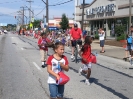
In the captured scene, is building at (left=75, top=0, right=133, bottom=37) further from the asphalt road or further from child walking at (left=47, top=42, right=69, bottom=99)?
child walking at (left=47, top=42, right=69, bottom=99)

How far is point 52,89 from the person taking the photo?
5.73 meters

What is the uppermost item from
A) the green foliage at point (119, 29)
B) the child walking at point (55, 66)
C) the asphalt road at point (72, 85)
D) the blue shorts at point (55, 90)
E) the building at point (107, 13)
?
the building at point (107, 13)

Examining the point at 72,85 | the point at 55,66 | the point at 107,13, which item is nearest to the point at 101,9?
the point at 107,13

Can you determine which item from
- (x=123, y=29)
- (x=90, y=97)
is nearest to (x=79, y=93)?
(x=90, y=97)

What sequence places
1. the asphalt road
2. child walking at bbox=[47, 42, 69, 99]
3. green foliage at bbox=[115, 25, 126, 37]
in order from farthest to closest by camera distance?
green foliage at bbox=[115, 25, 126, 37] < the asphalt road < child walking at bbox=[47, 42, 69, 99]

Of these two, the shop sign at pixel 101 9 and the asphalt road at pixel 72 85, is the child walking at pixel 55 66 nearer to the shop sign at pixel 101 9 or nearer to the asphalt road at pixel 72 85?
the asphalt road at pixel 72 85

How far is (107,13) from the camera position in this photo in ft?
137

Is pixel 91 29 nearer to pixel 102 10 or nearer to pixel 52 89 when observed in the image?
pixel 102 10

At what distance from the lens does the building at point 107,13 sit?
3734 cm

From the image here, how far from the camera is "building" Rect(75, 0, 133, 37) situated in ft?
123

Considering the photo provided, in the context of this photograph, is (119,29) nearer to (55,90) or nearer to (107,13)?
(107,13)

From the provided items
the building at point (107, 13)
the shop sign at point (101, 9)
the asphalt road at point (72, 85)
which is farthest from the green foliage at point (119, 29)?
the asphalt road at point (72, 85)

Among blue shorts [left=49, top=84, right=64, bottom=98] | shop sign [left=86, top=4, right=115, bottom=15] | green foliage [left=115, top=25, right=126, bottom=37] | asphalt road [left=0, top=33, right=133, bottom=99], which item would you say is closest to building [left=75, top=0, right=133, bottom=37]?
shop sign [left=86, top=4, right=115, bottom=15]

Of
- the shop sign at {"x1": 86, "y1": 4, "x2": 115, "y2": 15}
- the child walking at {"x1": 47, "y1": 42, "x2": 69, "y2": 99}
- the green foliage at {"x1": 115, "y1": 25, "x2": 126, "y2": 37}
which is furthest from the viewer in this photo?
the shop sign at {"x1": 86, "y1": 4, "x2": 115, "y2": 15}
